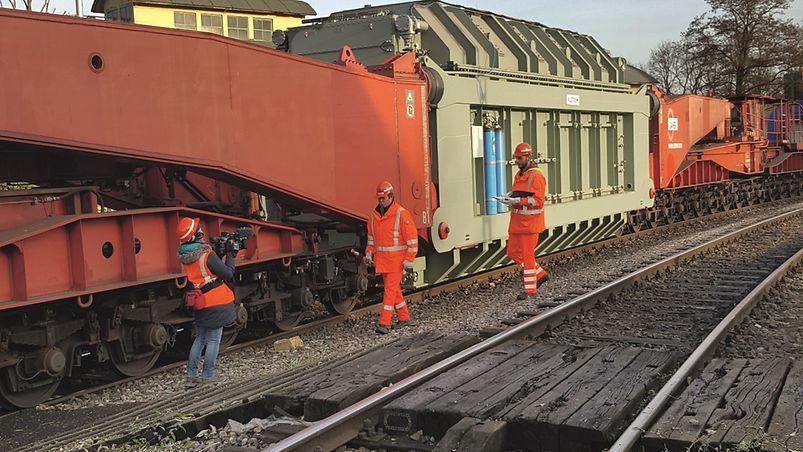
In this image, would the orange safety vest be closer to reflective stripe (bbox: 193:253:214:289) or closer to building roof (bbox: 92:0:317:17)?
reflective stripe (bbox: 193:253:214:289)

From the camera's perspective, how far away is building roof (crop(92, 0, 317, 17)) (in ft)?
119

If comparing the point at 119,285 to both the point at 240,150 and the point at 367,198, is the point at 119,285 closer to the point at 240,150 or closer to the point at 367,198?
the point at 240,150

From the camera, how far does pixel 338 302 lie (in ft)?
31.1

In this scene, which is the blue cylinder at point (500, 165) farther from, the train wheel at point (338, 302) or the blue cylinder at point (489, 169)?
the train wheel at point (338, 302)

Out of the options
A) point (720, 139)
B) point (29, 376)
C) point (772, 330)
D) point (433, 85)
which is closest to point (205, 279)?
point (29, 376)

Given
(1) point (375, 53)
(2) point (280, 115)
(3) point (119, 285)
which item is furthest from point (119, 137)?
(1) point (375, 53)

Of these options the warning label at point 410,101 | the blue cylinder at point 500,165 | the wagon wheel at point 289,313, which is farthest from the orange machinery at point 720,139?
the wagon wheel at point 289,313

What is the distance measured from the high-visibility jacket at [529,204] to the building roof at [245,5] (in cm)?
2983

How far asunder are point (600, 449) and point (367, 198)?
486cm

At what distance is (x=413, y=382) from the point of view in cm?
553

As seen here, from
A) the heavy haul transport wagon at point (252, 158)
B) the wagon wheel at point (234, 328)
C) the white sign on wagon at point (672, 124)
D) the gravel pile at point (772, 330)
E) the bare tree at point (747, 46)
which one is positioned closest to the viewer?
the heavy haul transport wagon at point (252, 158)

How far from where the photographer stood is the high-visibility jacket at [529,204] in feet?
32.3

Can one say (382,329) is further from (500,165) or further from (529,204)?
(500,165)

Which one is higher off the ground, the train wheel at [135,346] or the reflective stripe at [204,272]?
the reflective stripe at [204,272]
